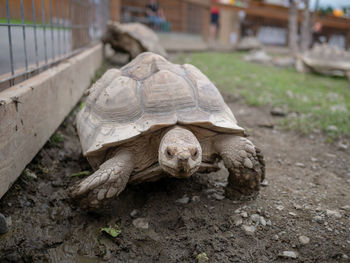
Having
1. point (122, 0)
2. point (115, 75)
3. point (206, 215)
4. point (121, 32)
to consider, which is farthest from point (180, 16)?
point (206, 215)

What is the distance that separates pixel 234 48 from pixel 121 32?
6988 millimetres

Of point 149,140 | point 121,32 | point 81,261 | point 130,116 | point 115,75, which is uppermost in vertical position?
point 121,32

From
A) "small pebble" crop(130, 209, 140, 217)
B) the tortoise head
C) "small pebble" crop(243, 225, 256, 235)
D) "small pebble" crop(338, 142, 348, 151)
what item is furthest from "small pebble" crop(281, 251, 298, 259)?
"small pebble" crop(338, 142, 348, 151)

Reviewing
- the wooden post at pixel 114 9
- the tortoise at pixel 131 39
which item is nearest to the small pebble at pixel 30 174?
the tortoise at pixel 131 39

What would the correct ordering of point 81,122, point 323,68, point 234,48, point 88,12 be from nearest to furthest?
point 81,122, point 88,12, point 323,68, point 234,48

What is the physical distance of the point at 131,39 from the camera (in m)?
6.27

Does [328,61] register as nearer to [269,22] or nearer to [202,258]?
[202,258]

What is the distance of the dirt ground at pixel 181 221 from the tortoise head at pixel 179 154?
0.38m

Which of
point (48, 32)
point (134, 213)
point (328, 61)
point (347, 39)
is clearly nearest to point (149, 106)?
point (134, 213)

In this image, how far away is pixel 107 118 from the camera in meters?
2.06

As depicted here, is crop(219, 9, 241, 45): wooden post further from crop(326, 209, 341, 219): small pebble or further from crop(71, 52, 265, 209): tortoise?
crop(326, 209, 341, 219): small pebble

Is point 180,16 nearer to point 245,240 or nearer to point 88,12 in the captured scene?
point 88,12

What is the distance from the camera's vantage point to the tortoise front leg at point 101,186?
70.8 inches

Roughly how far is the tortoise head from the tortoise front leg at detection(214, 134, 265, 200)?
351 millimetres
